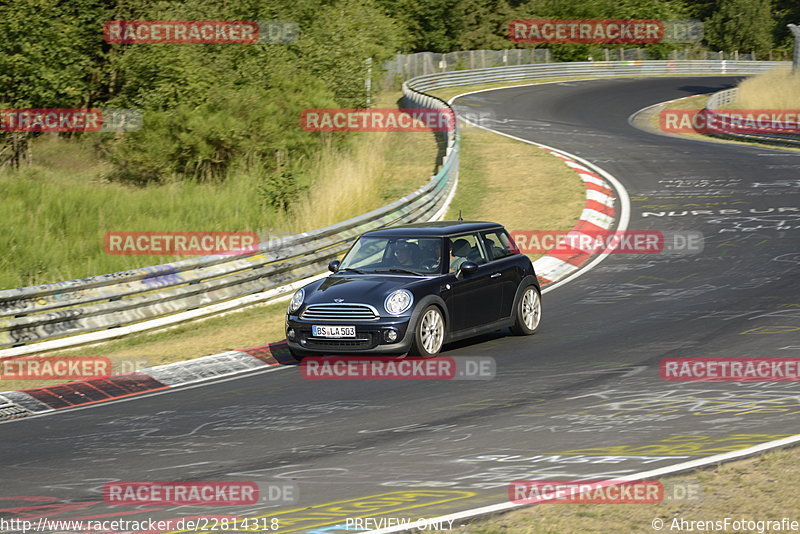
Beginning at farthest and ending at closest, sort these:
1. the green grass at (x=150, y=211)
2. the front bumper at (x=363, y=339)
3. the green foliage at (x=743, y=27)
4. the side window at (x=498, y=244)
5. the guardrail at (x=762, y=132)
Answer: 1. the green foliage at (x=743, y=27)
2. the guardrail at (x=762, y=132)
3. the green grass at (x=150, y=211)
4. the side window at (x=498, y=244)
5. the front bumper at (x=363, y=339)

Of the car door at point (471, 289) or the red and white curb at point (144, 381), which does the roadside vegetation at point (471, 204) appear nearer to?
the red and white curb at point (144, 381)

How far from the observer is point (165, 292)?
47.4 ft

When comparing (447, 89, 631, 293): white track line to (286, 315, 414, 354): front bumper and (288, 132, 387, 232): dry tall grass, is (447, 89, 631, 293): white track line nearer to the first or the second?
(286, 315, 414, 354): front bumper

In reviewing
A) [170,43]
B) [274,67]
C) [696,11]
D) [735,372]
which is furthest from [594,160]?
[696,11]

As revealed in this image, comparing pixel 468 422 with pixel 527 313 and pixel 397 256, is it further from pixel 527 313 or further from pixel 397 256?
pixel 527 313

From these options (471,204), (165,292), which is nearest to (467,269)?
(165,292)

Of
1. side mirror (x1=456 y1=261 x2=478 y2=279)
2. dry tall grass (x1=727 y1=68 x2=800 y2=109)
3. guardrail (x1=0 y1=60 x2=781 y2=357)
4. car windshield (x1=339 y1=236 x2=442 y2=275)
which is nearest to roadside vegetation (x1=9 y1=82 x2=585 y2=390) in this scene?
guardrail (x1=0 y1=60 x2=781 y2=357)

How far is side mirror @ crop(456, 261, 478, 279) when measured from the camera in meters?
11.9

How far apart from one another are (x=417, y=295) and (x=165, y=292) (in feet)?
15.8

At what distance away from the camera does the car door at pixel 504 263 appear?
41.0 ft

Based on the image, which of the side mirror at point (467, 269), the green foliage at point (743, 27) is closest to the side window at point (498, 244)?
the side mirror at point (467, 269)

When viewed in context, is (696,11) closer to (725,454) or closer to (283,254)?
(283,254)

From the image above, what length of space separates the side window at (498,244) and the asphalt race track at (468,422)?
107 cm

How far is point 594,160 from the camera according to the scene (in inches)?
1165
